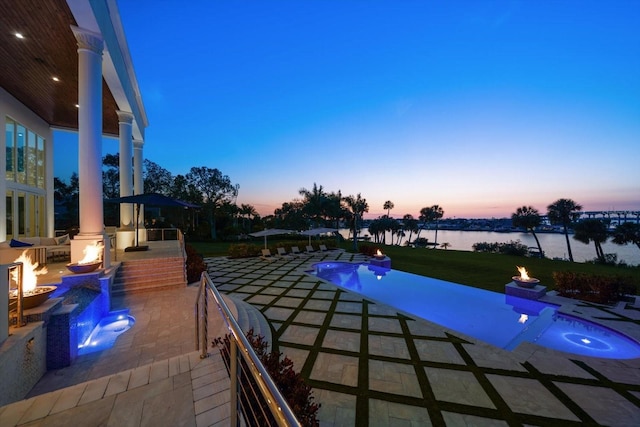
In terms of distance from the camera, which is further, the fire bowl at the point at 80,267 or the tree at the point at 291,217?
the tree at the point at 291,217

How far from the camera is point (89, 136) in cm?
618

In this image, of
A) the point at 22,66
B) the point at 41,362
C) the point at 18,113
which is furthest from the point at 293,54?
the point at 41,362

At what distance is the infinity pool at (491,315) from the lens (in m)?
5.36

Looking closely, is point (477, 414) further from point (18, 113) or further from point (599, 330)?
point (18, 113)

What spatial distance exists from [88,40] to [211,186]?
24649mm

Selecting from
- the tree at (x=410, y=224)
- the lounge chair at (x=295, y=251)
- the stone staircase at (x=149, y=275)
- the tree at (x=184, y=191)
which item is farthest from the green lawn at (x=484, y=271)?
the tree at (x=410, y=224)

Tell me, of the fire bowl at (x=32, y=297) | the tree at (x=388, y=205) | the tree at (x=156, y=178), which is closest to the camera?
the fire bowl at (x=32, y=297)

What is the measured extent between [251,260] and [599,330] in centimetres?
1405

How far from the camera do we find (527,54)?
9.23 metres

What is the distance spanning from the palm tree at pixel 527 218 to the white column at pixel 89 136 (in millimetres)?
32284

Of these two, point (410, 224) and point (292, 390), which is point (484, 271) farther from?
point (410, 224)

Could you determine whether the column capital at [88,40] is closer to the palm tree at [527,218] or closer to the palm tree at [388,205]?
the palm tree at [527,218]

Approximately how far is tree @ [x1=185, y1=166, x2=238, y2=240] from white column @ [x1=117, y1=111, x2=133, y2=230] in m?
17.5

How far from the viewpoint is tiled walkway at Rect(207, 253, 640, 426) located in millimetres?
2980
